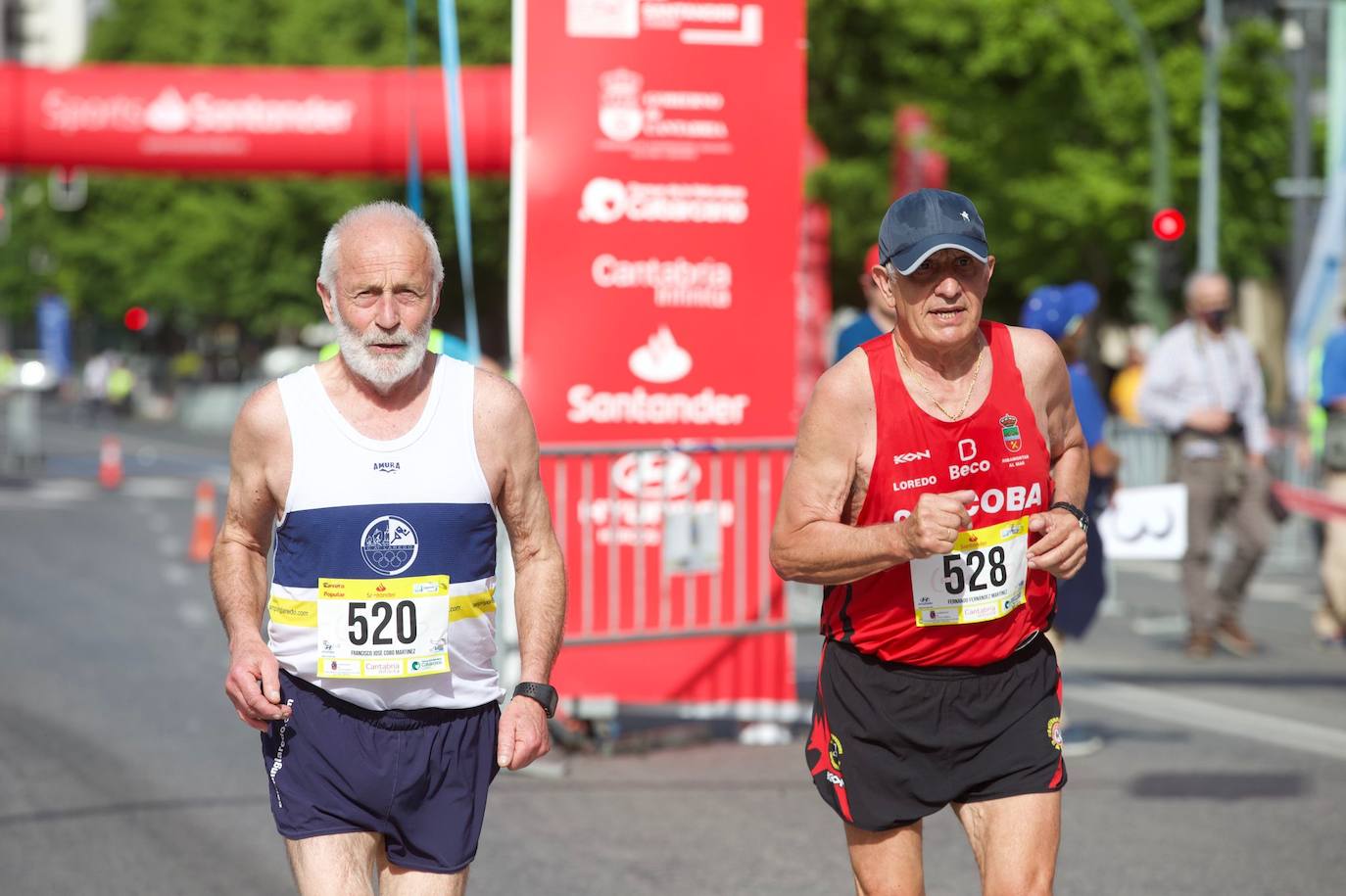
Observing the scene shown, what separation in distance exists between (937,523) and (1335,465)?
8.58 m

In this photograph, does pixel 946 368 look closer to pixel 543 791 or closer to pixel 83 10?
pixel 543 791

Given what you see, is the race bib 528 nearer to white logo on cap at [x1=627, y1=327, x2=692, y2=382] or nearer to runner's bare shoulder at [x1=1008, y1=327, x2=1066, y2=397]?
runner's bare shoulder at [x1=1008, y1=327, x2=1066, y2=397]

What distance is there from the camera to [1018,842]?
416 centimetres

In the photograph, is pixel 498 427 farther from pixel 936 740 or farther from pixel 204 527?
pixel 204 527

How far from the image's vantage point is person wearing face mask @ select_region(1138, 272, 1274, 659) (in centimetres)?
1126

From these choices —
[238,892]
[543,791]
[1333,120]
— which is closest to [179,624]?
[543,791]

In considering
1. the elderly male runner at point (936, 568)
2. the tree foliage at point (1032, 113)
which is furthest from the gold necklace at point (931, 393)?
the tree foliage at point (1032, 113)

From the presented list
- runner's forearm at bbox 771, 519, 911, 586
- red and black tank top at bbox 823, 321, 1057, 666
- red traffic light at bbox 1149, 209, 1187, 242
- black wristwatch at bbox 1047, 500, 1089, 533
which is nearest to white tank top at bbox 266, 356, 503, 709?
runner's forearm at bbox 771, 519, 911, 586

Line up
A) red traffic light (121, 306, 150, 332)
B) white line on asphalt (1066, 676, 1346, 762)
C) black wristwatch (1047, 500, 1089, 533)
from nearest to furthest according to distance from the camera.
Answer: black wristwatch (1047, 500, 1089, 533) < white line on asphalt (1066, 676, 1346, 762) < red traffic light (121, 306, 150, 332)

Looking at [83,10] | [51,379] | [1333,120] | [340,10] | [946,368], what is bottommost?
[51,379]

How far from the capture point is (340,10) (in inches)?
1670

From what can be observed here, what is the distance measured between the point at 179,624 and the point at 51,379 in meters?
67.0

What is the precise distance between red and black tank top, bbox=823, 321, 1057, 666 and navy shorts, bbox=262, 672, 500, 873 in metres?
0.88

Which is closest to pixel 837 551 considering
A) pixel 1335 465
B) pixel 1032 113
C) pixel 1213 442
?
pixel 1213 442
